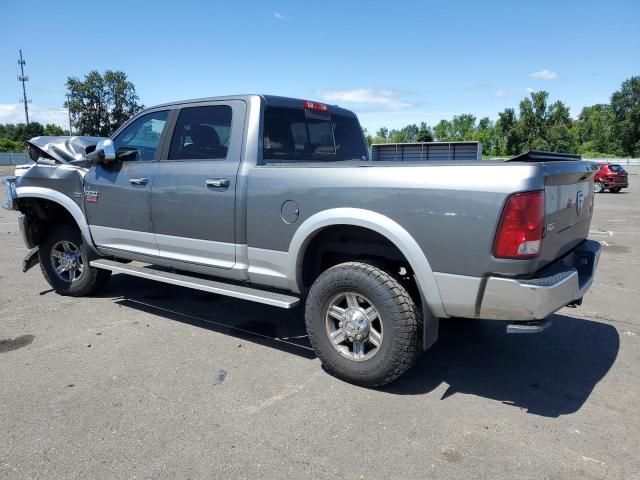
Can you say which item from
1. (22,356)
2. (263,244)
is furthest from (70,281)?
(263,244)

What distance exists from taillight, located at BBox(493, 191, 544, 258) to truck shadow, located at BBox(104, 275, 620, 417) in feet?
3.75

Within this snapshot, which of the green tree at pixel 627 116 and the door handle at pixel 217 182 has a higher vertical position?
the green tree at pixel 627 116

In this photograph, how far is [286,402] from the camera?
3318 mm

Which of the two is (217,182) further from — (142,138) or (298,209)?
(142,138)

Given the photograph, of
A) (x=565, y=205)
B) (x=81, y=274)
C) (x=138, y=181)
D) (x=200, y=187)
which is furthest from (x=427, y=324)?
(x=81, y=274)

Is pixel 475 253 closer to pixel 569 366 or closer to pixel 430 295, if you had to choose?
pixel 430 295

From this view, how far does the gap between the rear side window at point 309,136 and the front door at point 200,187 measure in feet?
0.96

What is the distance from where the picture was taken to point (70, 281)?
5656 millimetres

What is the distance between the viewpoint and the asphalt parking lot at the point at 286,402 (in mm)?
2658

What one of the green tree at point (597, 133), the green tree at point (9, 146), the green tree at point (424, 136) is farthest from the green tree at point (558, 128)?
the green tree at point (9, 146)

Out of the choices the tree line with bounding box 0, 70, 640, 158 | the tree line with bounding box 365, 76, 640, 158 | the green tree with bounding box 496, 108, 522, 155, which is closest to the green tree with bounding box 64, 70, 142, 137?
the tree line with bounding box 0, 70, 640, 158

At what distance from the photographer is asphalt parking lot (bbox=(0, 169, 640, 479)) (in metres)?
2.66

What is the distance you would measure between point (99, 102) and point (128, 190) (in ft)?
268

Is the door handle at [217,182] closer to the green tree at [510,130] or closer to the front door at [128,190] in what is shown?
the front door at [128,190]
